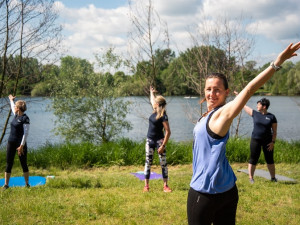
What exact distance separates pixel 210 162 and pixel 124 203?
10.3 ft

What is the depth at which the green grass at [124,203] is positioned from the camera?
4270 mm

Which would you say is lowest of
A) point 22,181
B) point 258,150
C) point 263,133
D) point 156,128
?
point 22,181

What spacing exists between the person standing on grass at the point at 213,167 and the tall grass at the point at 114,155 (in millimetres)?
6606

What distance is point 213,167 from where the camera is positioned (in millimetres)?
2158

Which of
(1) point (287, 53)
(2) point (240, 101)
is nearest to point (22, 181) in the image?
(2) point (240, 101)

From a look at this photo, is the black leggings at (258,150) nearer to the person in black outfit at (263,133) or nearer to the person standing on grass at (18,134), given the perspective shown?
the person in black outfit at (263,133)

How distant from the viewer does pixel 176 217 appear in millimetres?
4312

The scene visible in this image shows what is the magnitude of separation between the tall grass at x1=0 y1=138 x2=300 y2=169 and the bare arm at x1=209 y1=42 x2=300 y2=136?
22.6ft

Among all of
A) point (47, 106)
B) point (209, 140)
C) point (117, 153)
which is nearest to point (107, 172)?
point (117, 153)

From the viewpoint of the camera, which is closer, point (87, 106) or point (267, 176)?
point (267, 176)

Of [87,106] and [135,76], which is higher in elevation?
[135,76]

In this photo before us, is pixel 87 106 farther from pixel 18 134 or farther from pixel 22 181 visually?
pixel 18 134

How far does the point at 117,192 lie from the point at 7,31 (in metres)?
6.24

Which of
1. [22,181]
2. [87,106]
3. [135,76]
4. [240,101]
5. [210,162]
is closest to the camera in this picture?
[240,101]
